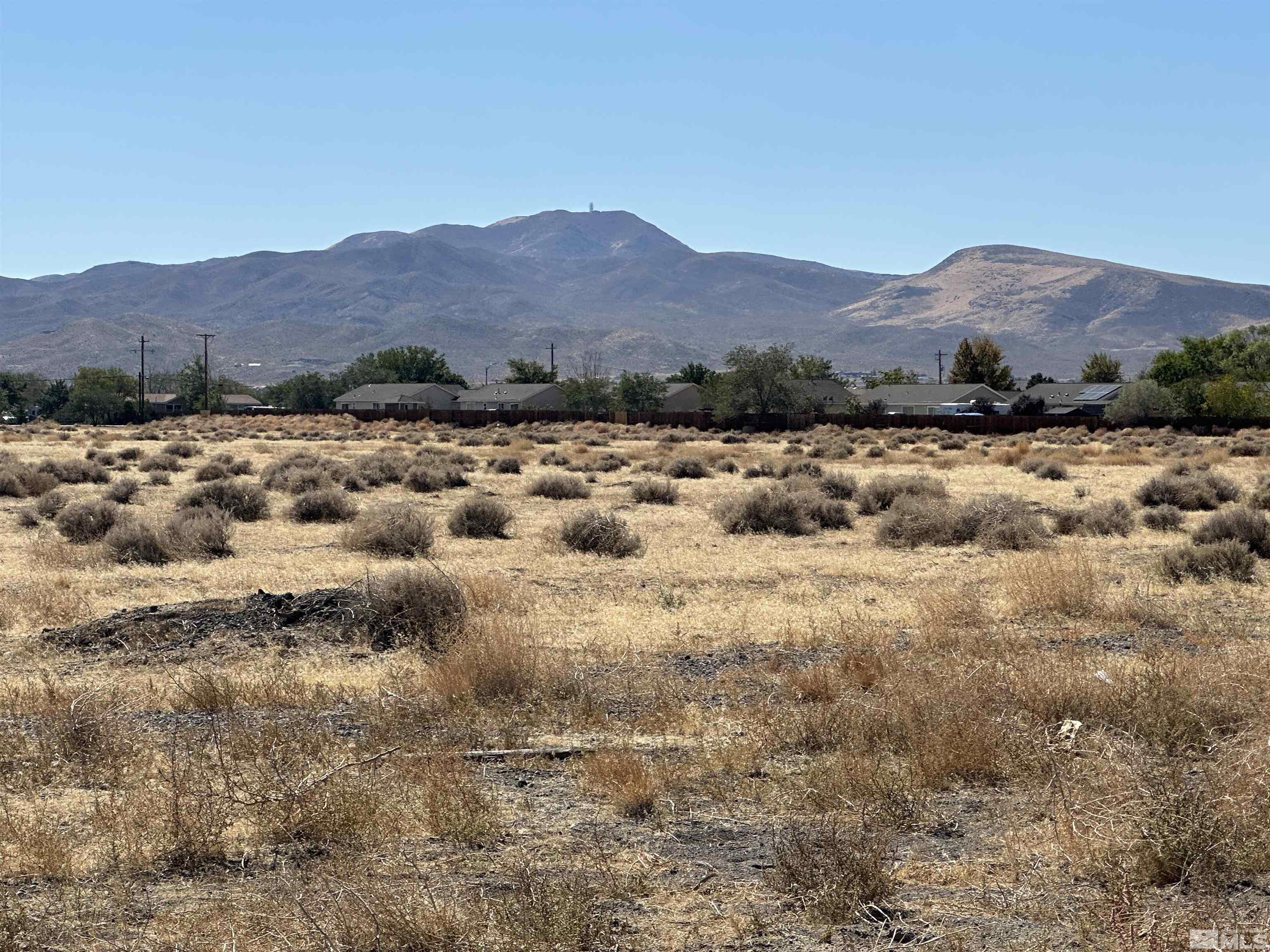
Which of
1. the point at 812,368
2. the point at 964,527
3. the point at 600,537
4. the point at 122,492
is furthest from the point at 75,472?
the point at 812,368

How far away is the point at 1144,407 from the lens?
8444 cm

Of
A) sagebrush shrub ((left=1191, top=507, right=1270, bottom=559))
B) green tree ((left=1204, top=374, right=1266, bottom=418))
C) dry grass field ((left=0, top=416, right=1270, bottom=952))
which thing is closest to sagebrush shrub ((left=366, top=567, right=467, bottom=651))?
dry grass field ((left=0, top=416, right=1270, bottom=952))

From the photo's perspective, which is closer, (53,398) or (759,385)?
(759,385)

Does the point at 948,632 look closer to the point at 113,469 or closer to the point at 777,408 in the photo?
the point at 113,469

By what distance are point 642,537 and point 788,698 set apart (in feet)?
41.0

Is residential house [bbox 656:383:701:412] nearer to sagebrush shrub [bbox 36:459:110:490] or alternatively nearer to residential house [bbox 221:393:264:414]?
residential house [bbox 221:393:264:414]

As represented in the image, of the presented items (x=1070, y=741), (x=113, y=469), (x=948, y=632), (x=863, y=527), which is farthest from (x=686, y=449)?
(x=1070, y=741)

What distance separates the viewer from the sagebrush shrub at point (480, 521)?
73.1 ft

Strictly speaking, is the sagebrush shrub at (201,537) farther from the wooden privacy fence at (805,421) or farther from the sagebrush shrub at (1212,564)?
the wooden privacy fence at (805,421)

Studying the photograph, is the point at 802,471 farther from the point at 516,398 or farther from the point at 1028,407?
the point at 516,398

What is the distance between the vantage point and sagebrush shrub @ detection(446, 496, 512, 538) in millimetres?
22281
